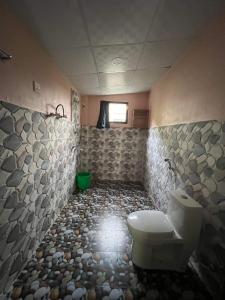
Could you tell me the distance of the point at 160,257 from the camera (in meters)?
1.42

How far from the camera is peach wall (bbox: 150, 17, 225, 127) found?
1.24 meters

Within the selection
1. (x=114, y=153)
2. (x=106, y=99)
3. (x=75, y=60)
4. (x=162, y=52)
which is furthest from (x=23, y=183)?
(x=106, y=99)

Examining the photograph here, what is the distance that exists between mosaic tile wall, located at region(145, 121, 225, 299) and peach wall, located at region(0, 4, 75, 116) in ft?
5.10

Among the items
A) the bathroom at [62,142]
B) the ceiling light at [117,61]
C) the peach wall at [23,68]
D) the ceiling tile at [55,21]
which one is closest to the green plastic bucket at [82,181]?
the bathroom at [62,142]

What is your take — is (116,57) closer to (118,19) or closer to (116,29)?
(116,29)

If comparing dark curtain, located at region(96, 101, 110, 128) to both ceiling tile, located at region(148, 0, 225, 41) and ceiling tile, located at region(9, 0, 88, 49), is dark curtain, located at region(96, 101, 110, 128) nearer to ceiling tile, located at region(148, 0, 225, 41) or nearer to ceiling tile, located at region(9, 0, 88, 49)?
ceiling tile, located at region(9, 0, 88, 49)

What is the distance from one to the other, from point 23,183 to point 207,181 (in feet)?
5.02

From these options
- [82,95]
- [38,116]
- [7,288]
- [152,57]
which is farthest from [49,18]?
[82,95]

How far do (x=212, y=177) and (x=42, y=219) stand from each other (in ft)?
5.64

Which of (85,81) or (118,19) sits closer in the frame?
(118,19)

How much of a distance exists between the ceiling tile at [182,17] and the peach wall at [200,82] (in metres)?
0.11

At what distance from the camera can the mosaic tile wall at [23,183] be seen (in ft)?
3.66

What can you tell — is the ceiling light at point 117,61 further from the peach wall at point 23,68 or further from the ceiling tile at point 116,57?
the peach wall at point 23,68

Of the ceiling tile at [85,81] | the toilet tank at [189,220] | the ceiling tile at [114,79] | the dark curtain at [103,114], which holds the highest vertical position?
the ceiling tile at [114,79]
